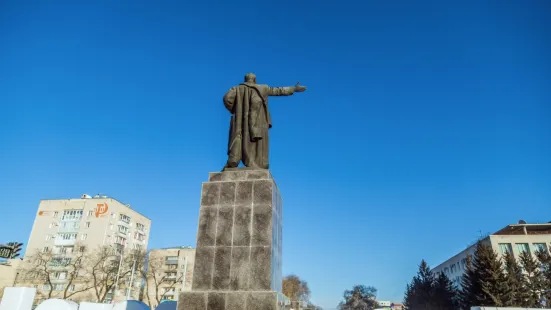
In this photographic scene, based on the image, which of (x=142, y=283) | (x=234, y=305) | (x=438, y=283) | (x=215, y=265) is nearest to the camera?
(x=234, y=305)

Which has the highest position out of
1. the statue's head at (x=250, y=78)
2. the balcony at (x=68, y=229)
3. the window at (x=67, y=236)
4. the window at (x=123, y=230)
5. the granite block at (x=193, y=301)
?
the window at (x=123, y=230)

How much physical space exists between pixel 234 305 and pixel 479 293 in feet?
137

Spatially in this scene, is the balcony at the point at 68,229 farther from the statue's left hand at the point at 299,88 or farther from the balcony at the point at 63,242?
the statue's left hand at the point at 299,88

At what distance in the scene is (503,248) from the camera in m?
52.9

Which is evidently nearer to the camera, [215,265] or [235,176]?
[215,265]

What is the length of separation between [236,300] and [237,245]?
0.99 metres

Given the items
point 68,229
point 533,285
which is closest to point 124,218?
A: point 68,229

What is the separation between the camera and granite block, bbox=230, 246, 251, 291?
20.8 ft

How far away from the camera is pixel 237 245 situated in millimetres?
6645

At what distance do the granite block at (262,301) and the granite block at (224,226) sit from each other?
1.11 meters

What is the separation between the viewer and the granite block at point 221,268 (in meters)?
6.39

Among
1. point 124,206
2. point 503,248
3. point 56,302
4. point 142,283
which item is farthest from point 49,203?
point 503,248

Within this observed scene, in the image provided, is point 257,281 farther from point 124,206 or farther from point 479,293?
point 124,206

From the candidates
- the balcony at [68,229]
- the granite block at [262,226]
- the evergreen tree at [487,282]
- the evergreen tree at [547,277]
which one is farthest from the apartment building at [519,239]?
the balcony at [68,229]
